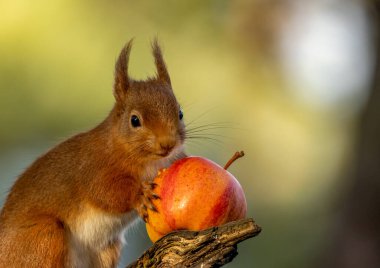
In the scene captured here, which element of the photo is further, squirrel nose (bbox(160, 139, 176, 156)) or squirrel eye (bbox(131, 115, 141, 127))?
squirrel eye (bbox(131, 115, 141, 127))

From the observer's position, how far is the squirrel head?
295 cm

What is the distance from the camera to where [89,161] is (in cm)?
323

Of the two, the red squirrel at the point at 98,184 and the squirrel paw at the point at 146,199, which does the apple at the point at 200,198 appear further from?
the red squirrel at the point at 98,184

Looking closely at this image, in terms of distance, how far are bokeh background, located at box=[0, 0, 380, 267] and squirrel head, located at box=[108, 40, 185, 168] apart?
3.00 m

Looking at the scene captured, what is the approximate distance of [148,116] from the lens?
3002 mm

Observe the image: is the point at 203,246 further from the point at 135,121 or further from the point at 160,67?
the point at 160,67

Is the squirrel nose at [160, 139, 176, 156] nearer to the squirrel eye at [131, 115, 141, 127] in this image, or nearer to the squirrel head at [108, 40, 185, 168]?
the squirrel head at [108, 40, 185, 168]

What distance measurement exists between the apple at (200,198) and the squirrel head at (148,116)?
26 cm

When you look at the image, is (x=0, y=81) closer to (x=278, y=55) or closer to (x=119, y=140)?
(x=278, y=55)

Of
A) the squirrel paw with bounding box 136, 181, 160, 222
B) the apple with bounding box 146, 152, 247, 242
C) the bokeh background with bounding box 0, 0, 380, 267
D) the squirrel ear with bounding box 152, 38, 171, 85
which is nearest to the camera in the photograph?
the apple with bounding box 146, 152, 247, 242

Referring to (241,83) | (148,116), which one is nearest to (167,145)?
(148,116)

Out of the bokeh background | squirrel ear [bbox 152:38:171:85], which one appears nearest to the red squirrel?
squirrel ear [bbox 152:38:171:85]

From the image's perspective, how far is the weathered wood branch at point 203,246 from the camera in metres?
2.46

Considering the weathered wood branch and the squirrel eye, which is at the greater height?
the squirrel eye
